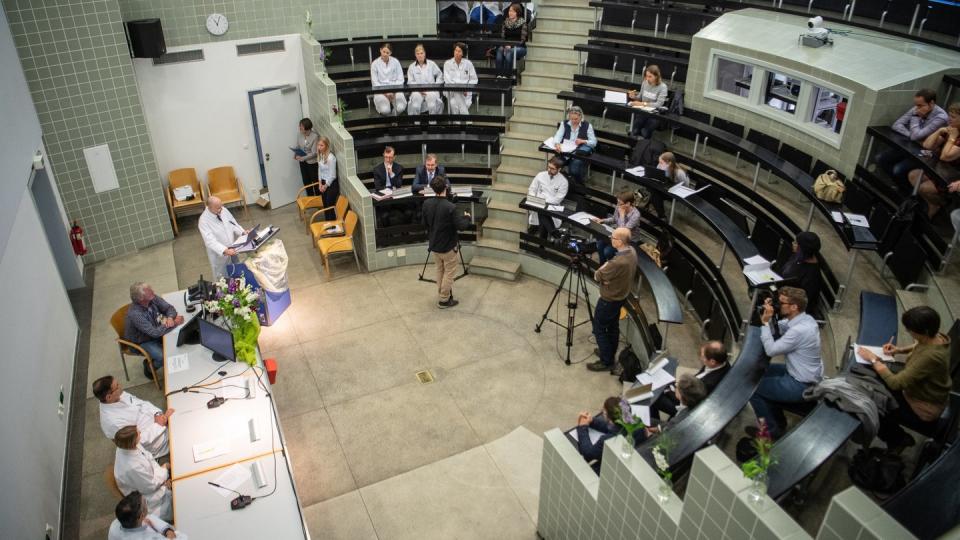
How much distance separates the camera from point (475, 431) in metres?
6.99

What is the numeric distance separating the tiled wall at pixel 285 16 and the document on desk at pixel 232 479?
7142mm

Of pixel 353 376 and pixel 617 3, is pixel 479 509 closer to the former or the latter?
pixel 353 376

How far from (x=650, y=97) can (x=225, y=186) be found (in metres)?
6.79

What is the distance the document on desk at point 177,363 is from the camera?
255 inches

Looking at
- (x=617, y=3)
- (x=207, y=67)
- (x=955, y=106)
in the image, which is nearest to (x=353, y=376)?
(x=207, y=67)

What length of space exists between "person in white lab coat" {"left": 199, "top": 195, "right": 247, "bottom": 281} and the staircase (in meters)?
3.24

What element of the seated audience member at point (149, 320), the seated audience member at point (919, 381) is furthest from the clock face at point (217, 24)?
the seated audience member at point (919, 381)

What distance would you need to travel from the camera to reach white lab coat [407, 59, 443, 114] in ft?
36.2

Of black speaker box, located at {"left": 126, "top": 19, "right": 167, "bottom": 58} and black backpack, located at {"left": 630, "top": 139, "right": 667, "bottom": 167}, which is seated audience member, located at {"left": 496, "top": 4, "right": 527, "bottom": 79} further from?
black speaker box, located at {"left": 126, "top": 19, "right": 167, "bottom": 58}

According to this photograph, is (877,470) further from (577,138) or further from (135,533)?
(577,138)

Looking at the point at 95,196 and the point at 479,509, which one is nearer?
the point at 479,509

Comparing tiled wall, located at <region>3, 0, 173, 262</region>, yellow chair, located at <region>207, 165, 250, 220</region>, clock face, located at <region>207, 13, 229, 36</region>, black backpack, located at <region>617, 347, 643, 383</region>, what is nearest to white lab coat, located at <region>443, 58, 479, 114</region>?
clock face, located at <region>207, 13, 229, 36</region>

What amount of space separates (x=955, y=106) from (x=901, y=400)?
347cm

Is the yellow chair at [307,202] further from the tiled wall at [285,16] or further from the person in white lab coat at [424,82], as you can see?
the tiled wall at [285,16]
